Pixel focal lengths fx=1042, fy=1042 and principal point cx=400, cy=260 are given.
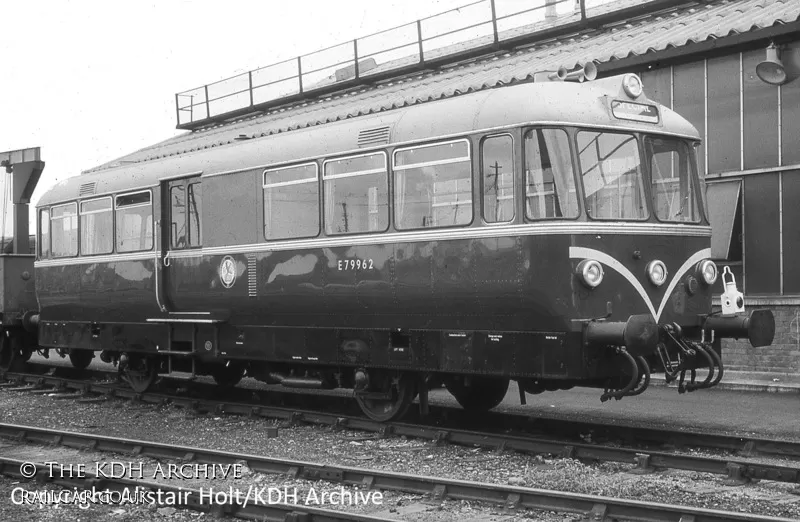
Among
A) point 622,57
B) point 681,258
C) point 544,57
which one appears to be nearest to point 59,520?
point 681,258

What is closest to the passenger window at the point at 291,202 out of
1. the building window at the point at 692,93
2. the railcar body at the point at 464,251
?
the railcar body at the point at 464,251

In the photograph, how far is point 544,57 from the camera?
19594 mm

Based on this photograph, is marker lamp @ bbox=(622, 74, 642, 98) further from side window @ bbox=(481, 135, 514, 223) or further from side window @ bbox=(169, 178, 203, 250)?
side window @ bbox=(169, 178, 203, 250)

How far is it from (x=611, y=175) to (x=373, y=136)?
104 inches

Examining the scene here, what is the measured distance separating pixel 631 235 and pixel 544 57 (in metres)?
10.1

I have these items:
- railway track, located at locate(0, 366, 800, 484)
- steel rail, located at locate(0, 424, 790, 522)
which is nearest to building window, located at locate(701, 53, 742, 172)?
railway track, located at locate(0, 366, 800, 484)

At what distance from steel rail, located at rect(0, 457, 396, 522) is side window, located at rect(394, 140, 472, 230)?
3558 millimetres

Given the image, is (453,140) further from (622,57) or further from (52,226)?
(52,226)

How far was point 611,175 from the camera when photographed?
1017 cm

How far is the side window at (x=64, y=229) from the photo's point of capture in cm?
1595

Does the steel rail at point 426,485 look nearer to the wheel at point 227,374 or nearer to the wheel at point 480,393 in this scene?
the wheel at point 480,393

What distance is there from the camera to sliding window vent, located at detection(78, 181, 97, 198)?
1557cm

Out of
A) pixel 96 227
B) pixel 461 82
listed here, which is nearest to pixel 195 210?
pixel 96 227

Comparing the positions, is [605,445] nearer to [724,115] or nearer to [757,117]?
[757,117]
